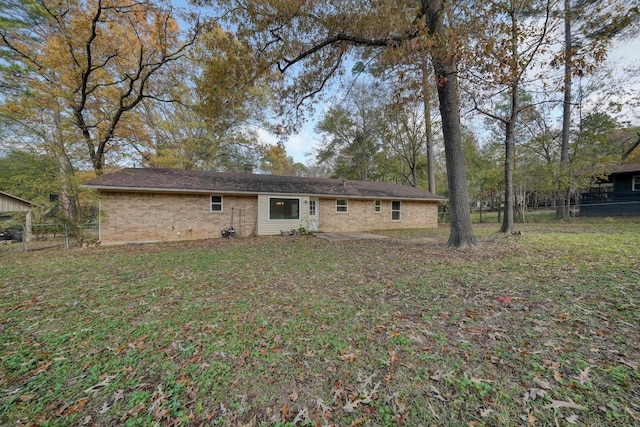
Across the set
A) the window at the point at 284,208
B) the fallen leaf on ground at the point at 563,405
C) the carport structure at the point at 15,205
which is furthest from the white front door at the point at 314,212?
the fallen leaf on ground at the point at 563,405

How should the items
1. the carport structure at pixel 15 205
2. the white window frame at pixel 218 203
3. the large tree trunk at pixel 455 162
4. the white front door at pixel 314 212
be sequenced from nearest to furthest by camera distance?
the large tree trunk at pixel 455 162 → the carport structure at pixel 15 205 → the white window frame at pixel 218 203 → the white front door at pixel 314 212

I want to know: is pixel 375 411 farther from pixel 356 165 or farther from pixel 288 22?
pixel 356 165

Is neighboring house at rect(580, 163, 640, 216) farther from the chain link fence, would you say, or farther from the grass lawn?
the chain link fence

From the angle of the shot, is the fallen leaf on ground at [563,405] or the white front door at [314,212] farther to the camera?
the white front door at [314,212]

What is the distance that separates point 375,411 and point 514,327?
2.14m

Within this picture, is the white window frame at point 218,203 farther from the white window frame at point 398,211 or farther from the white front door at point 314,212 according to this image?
the white window frame at point 398,211

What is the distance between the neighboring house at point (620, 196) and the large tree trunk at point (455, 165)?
16616mm

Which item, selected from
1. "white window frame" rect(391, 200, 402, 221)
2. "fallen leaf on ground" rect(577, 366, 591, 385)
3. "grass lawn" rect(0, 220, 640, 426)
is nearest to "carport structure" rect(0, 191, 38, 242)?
"grass lawn" rect(0, 220, 640, 426)

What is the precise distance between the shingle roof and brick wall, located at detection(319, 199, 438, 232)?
68 centimetres

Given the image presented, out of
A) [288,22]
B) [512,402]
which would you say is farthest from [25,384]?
[288,22]

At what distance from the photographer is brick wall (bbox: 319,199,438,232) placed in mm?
14464

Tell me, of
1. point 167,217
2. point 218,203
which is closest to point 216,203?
point 218,203

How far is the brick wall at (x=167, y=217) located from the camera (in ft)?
33.6

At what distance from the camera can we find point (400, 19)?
257 inches
